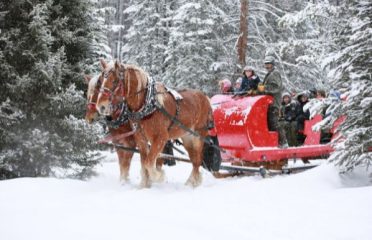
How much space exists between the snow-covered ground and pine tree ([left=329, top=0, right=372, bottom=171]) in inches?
21.2

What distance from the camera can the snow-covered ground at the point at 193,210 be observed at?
13.5 feet

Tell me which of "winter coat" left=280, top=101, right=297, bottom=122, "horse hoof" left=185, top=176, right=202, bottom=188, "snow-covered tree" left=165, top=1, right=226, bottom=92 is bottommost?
"horse hoof" left=185, top=176, right=202, bottom=188

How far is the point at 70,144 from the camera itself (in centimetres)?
855

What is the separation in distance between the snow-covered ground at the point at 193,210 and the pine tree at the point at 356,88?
538mm

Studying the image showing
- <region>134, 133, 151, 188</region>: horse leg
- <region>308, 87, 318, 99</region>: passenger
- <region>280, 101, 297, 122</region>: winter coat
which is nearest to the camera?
<region>134, 133, 151, 188</region>: horse leg

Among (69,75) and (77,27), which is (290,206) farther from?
(77,27)

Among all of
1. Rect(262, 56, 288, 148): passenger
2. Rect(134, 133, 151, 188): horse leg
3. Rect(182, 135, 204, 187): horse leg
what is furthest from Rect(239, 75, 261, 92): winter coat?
Rect(134, 133, 151, 188): horse leg

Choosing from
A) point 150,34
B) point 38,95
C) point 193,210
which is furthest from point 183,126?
point 150,34

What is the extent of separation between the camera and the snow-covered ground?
4125 millimetres

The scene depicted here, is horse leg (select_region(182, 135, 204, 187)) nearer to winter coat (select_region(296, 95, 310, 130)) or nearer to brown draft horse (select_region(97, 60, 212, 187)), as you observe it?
brown draft horse (select_region(97, 60, 212, 187))

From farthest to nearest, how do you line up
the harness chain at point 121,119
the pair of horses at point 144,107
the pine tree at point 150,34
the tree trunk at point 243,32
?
the pine tree at point 150,34 → the tree trunk at point 243,32 → the harness chain at point 121,119 → the pair of horses at point 144,107

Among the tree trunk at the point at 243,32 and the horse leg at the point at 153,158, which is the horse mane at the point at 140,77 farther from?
the tree trunk at the point at 243,32

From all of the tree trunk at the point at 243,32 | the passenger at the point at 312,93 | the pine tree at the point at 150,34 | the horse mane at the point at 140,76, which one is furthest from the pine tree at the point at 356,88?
the pine tree at the point at 150,34

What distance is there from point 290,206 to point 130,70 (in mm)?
3424
